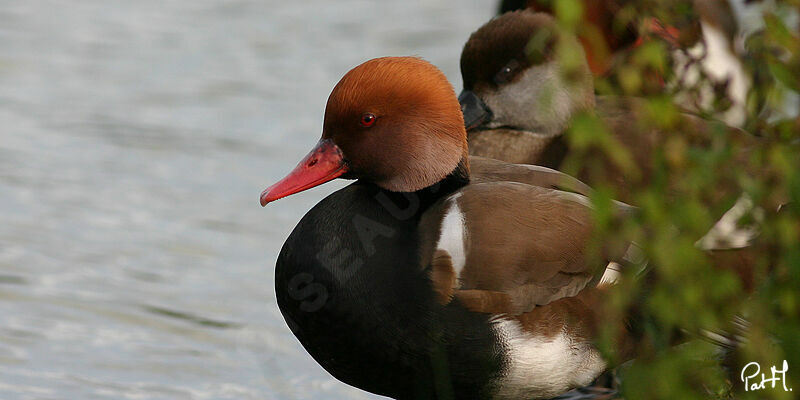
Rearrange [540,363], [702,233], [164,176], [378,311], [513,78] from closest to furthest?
1. [702,233]
2. [378,311]
3. [540,363]
4. [513,78]
5. [164,176]

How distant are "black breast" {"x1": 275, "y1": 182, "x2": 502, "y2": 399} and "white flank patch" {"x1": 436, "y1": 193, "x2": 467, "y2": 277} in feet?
0.29

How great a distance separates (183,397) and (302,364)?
561 millimetres

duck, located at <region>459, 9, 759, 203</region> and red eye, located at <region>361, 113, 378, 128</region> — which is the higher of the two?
red eye, located at <region>361, 113, 378, 128</region>

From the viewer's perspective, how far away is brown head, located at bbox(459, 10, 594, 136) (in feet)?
16.5

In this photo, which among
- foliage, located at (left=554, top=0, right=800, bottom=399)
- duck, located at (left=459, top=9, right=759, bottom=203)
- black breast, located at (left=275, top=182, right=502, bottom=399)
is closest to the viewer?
foliage, located at (left=554, top=0, right=800, bottom=399)

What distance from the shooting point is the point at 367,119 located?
3.79 metres

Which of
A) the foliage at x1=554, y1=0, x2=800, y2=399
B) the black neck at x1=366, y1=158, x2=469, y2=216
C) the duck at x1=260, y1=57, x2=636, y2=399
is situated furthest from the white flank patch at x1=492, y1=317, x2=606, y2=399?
the foliage at x1=554, y1=0, x2=800, y2=399

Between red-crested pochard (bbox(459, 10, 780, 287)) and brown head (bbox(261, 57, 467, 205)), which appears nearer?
brown head (bbox(261, 57, 467, 205))

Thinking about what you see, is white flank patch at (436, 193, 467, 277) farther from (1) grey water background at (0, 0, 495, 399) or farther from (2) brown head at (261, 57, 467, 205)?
(1) grey water background at (0, 0, 495, 399)

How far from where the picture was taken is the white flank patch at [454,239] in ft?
11.8

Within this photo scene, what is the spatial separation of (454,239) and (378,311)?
300 mm

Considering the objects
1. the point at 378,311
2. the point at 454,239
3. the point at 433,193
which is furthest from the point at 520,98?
the point at 378,311

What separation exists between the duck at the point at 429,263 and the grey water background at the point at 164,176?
3.44 feet

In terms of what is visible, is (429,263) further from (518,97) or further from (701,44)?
(701,44)
